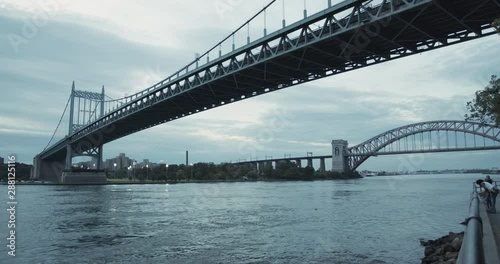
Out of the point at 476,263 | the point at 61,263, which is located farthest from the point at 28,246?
the point at 476,263

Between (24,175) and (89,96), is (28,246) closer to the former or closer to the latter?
(89,96)

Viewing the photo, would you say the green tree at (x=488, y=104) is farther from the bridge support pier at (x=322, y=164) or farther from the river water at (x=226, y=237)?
the bridge support pier at (x=322, y=164)

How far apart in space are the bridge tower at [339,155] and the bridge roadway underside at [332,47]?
4166 inches

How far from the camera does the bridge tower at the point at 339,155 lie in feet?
479

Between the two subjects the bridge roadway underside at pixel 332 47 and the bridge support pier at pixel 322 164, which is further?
the bridge support pier at pixel 322 164

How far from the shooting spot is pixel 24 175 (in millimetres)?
Answer: 118000

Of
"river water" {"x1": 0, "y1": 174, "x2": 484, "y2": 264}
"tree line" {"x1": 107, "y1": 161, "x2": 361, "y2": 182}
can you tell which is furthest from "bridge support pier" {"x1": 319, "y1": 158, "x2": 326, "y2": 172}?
"river water" {"x1": 0, "y1": 174, "x2": 484, "y2": 264}

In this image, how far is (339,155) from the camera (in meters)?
147

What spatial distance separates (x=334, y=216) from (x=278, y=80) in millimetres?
16742

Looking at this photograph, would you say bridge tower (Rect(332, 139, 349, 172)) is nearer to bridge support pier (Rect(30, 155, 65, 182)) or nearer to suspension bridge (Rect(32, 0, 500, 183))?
bridge support pier (Rect(30, 155, 65, 182))

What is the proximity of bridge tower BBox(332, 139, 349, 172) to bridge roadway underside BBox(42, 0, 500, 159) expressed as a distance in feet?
347

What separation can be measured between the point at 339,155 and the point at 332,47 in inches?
4841

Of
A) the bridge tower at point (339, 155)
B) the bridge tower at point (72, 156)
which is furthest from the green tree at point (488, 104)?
the bridge tower at point (339, 155)

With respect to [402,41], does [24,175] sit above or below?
below
